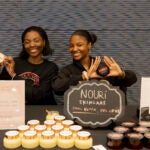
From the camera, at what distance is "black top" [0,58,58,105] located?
6.22ft

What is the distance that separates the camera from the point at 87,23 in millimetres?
2389

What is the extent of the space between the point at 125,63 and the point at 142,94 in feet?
3.82

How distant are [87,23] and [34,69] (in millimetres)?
640

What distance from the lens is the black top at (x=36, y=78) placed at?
1.90m

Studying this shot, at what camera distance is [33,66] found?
2086 millimetres

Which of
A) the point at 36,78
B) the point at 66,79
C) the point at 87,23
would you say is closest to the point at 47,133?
the point at 66,79

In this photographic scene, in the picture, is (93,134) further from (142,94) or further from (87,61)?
(87,61)

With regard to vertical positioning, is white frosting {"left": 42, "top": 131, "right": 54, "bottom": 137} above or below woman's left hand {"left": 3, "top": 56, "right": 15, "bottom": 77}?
below

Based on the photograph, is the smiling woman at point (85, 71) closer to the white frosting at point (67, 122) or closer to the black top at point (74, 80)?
the black top at point (74, 80)

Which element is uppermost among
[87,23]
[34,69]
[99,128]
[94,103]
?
[87,23]

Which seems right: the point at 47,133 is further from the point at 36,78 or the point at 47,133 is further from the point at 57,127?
the point at 36,78

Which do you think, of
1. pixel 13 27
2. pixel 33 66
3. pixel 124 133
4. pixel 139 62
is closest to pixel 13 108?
pixel 124 133

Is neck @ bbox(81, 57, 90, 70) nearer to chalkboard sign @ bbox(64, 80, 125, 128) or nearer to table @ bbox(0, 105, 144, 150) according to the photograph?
table @ bbox(0, 105, 144, 150)

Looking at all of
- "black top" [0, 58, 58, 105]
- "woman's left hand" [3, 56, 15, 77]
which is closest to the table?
"black top" [0, 58, 58, 105]
